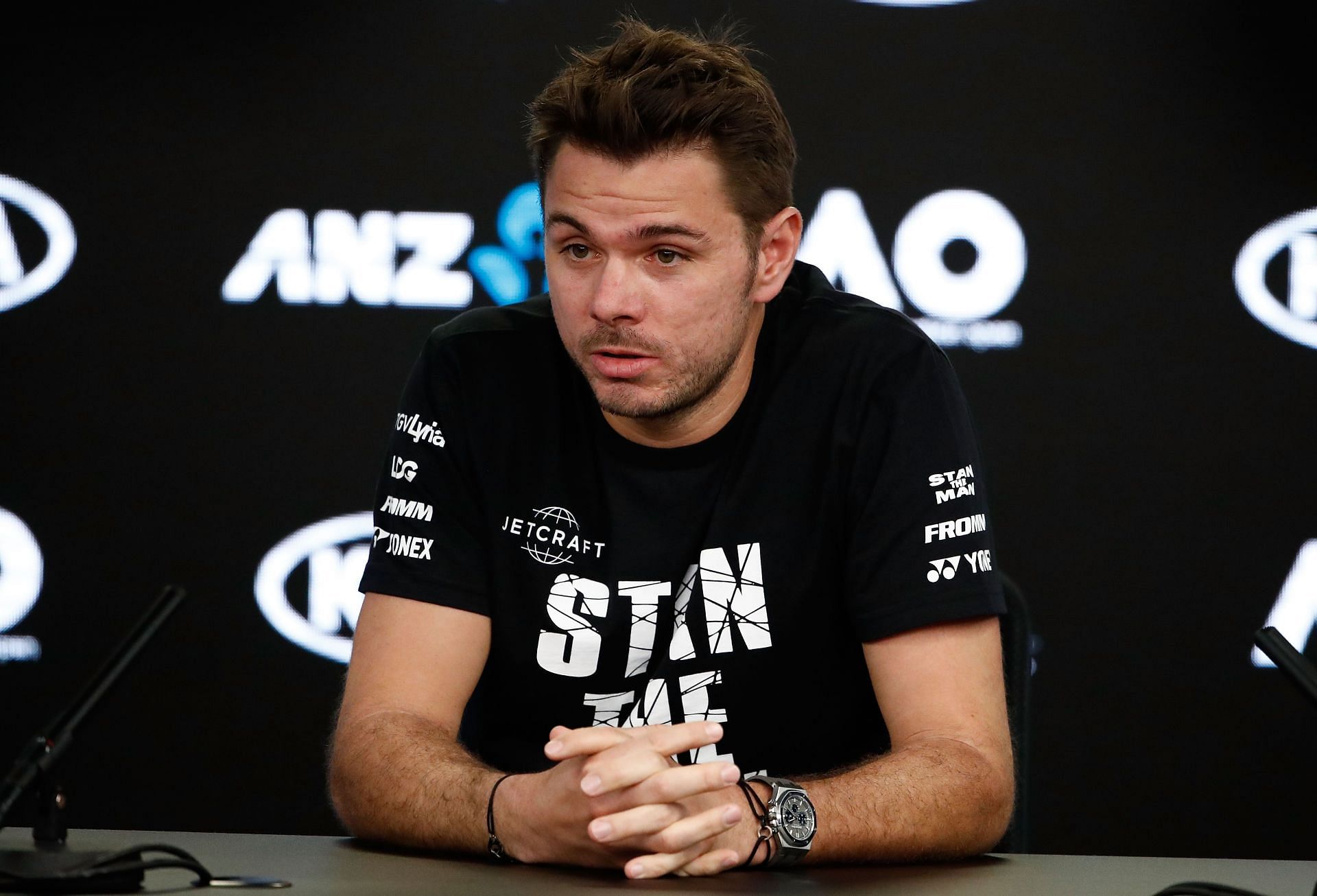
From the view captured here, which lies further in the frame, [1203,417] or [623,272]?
[1203,417]

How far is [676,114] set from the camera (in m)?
1.47

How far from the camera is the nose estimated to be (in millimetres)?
1439

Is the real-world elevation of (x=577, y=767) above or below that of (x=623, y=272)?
below

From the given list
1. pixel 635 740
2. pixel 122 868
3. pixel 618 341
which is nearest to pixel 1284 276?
pixel 618 341

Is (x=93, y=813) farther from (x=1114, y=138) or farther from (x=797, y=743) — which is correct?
(x=1114, y=138)

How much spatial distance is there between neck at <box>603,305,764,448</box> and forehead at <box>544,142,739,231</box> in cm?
17

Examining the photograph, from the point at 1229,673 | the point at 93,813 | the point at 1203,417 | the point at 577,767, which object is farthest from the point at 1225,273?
the point at 93,813

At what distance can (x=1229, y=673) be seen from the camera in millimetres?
2492

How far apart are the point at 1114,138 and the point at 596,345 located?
1.47 metres

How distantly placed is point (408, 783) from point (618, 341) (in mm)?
504

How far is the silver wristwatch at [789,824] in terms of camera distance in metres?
1.15

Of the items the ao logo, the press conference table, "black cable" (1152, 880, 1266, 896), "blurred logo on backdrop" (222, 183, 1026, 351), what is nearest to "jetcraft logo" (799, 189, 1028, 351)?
"blurred logo on backdrop" (222, 183, 1026, 351)

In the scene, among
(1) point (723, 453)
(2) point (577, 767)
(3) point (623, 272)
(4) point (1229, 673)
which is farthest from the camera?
(4) point (1229, 673)

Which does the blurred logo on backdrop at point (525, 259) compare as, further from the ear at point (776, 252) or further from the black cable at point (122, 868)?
the black cable at point (122, 868)
